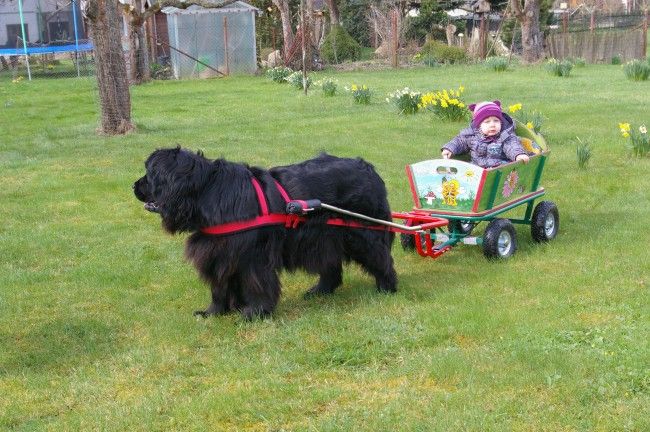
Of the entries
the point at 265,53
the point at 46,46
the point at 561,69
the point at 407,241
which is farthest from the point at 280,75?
the point at 407,241

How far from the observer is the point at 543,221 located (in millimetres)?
7508

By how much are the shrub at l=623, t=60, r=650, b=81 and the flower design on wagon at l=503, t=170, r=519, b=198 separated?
16.3m

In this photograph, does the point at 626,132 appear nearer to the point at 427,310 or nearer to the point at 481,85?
the point at 427,310

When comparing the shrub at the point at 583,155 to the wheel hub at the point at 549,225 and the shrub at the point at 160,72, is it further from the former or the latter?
the shrub at the point at 160,72

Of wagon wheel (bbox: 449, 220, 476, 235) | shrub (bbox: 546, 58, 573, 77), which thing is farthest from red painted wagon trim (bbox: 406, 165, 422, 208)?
shrub (bbox: 546, 58, 573, 77)

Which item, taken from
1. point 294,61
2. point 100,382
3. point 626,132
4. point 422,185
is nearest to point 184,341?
point 100,382

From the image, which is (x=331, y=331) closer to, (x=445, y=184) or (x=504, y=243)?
(x=445, y=184)

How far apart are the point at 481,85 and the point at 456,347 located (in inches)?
712

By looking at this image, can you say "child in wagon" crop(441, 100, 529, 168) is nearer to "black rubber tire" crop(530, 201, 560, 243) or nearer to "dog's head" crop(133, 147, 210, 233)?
"black rubber tire" crop(530, 201, 560, 243)

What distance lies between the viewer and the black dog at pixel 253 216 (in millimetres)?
5352

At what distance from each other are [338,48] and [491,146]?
3045cm

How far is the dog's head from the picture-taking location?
5297mm

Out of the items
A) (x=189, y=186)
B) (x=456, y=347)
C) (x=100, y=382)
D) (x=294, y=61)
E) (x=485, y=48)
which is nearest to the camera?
(x=100, y=382)

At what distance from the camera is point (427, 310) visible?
568cm
